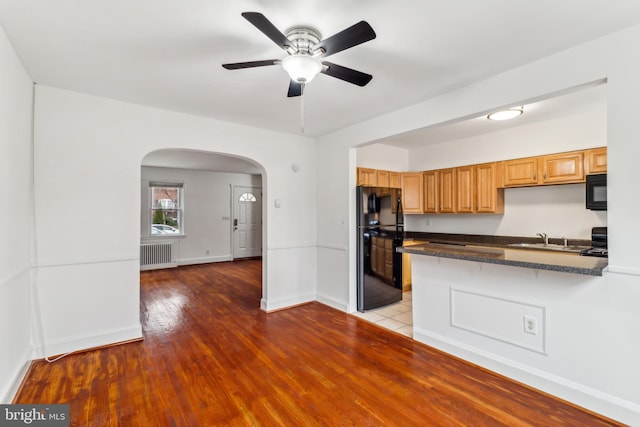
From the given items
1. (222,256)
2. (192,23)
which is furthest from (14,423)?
(222,256)

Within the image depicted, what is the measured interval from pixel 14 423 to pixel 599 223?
5.81 meters

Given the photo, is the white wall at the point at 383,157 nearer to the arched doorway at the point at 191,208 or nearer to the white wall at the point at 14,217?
the arched doorway at the point at 191,208

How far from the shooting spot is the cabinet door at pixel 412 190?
5223 mm

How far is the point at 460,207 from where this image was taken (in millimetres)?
4738

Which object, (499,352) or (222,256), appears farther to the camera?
(222,256)

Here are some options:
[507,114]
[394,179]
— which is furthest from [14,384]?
[507,114]

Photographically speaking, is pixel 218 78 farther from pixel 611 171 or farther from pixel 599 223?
pixel 599 223

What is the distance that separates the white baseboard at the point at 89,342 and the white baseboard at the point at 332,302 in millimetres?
2355

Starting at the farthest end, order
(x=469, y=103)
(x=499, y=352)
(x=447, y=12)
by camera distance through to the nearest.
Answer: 1. (x=469, y=103)
2. (x=499, y=352)
3. (x=447, y=12)

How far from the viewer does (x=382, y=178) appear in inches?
194

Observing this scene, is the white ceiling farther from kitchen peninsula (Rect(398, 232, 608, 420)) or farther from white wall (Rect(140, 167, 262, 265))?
white wall (Rect(140, 167, 262, 265))

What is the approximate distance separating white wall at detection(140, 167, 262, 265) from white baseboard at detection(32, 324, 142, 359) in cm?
450

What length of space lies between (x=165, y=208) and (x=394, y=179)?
5722 millimetres

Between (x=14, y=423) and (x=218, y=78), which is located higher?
(x=218, y=78)
